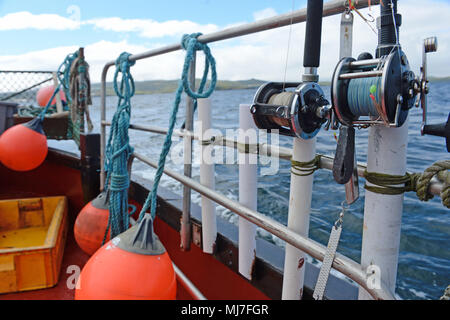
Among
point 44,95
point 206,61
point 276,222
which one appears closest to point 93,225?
point 206,61

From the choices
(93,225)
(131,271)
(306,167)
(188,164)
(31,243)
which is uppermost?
(306,167)

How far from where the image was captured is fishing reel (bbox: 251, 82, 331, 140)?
2.97 feet

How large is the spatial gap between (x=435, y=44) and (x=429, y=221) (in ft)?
10.8

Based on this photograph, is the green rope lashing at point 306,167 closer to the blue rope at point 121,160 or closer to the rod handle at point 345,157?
the rod handle at point 345,157

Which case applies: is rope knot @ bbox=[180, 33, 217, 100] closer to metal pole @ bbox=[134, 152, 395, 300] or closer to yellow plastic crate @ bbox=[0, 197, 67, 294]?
metal pole @ bbox=[134, 152, 395, 300]

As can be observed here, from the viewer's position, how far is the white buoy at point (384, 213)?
805 mm

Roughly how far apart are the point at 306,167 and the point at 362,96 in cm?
33

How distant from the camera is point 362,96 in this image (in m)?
0.75

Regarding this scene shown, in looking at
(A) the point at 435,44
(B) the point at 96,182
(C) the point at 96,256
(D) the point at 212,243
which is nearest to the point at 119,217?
(D) the point at 212,243

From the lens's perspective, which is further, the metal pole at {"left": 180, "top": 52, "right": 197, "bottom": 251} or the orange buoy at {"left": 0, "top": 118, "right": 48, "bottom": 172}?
the orange buoy at {"left": 0, "top": 118, "right": 48, "bottom": 172}

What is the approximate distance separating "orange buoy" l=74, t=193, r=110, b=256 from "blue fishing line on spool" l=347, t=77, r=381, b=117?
195 centimetres

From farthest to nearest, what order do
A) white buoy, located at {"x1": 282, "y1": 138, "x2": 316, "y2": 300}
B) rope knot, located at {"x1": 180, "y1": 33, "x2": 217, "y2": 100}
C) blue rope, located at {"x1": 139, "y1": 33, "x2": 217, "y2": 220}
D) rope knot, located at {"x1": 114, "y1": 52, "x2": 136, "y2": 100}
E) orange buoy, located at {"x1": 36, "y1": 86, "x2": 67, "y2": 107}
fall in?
1. orange buoy, located at {"x1": 36, "y1": 86, "x2": 67, "y2": 107}
2. rope knot, located at {"x1": 114, "y1": 52, "x2": 136, "y2": 100}
3. rope knot, located at {"x1": 180, "y1": 33, "x2": 217, "y2": 100}
4. blue rope, located at {"x1": 139, "y1": 33, "x2": 217, "y2": 220}
5. white buoy, located at {"x1": 282, "y1": 138, "x2": 316, "y2": 300}

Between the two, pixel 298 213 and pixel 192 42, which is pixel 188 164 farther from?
pixel 298 213

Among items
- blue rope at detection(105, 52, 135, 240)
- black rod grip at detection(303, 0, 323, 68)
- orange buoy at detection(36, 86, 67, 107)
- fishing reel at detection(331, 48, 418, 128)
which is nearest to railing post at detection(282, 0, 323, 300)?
black rod grip at detection(303, 0, 323, 68)
